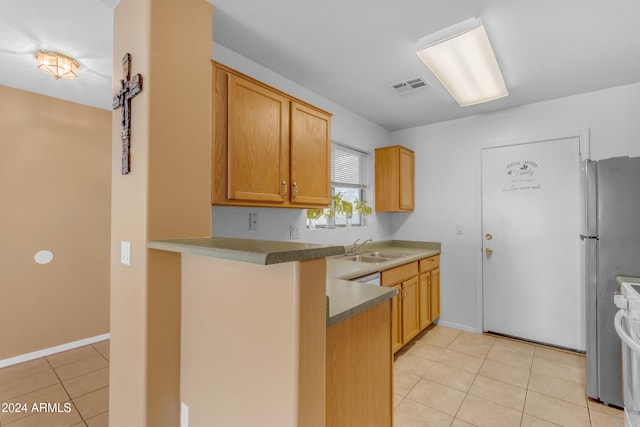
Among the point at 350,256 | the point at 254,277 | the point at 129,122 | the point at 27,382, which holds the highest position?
the point at 129,122

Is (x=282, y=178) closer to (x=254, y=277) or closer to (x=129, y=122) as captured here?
(x=129, y=122)

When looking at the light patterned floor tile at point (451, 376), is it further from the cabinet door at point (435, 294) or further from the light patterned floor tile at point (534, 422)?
the cabinet door at point (435, 294)

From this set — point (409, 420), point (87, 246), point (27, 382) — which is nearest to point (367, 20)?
point (409, 420)

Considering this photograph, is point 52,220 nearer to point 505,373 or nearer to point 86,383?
point 86,383

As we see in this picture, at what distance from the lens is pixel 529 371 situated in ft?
8.32

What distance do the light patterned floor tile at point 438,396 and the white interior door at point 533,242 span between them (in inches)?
56.6

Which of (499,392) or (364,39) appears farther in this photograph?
(499,392)

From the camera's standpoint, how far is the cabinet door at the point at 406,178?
11.7ft

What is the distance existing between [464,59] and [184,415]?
8.88 ft

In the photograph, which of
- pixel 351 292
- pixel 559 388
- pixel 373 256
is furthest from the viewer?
pixel 373 256

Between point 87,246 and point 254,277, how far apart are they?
3.26 metres

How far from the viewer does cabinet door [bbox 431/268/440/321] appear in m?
3.42

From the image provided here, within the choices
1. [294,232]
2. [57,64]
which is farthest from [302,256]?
[57,64]

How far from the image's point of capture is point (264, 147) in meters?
1.85
